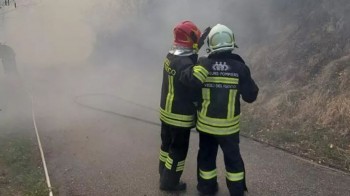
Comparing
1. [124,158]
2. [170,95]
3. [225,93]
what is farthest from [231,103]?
[124,158]

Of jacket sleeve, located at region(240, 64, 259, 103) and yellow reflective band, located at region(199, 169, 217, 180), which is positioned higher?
jacket sleeve, located at region(240, 64, 259, 103)

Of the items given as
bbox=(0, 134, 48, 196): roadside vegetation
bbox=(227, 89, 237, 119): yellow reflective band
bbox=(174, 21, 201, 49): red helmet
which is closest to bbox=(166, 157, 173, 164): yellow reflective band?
bbox=(227, 89, 237, 119): yellow reflective band

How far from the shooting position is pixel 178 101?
4.54 m

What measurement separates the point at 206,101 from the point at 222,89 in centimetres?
22

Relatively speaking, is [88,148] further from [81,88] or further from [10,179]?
[81,88]

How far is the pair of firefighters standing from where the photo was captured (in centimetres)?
418

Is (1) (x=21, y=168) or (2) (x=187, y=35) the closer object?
(2) (x=187, y=35)

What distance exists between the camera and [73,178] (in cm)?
535

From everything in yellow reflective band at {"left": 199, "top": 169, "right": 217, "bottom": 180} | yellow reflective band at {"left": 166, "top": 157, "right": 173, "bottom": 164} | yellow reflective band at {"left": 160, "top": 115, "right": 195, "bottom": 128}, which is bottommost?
yellow reflective band at {"left": 199, "top": 169, "right": 217, "bottom": 180}

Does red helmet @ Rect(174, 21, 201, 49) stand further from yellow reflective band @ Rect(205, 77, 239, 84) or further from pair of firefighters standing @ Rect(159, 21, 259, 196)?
yellow reflective band @ Rect(205, 77, 239, 84)

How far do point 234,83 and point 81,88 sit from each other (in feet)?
31.2

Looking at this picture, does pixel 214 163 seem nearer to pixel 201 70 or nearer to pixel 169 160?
pixel 169 160

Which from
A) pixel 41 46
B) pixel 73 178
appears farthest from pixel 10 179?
pixel 41 46

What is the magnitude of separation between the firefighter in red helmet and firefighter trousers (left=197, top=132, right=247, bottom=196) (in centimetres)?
24
